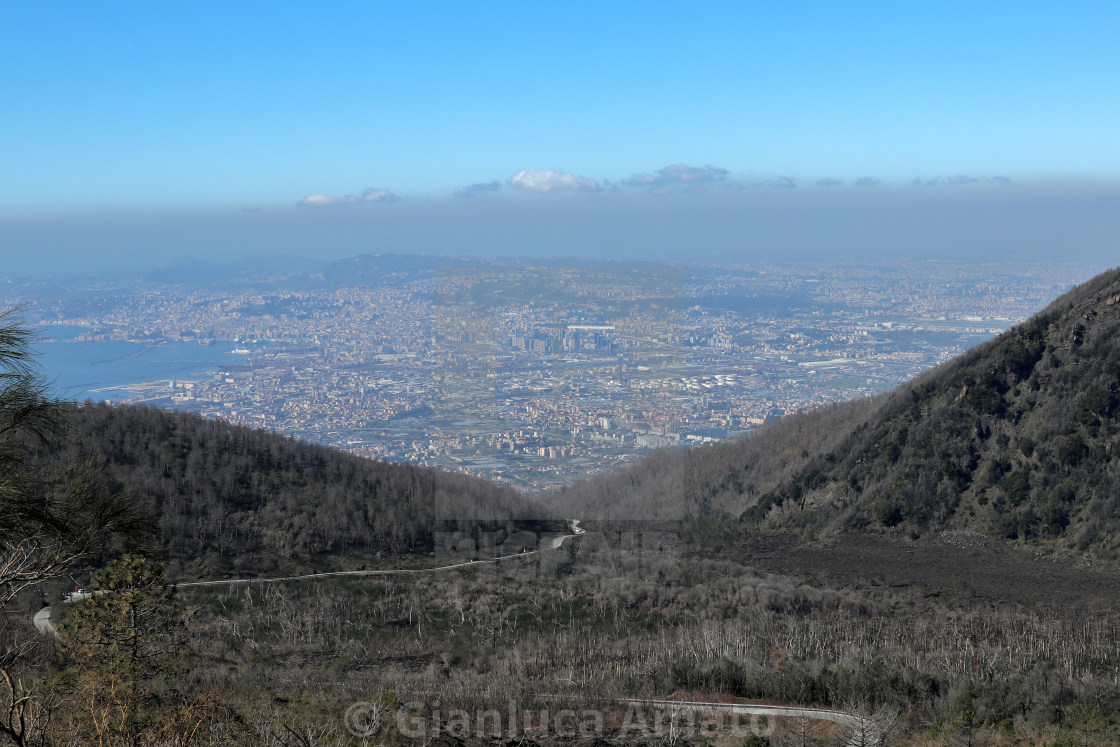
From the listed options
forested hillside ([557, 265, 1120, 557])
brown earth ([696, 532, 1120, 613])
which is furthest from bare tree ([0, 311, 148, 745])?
forested hillside ([557, 265, 1120, 557])

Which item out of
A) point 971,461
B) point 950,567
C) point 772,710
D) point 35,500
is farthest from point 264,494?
point 35,500

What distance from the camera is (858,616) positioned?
18.2m

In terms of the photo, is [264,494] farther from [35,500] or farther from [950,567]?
[35,500]

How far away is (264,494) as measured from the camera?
27922 millimetres

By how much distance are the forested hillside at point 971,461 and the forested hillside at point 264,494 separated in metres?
6.44

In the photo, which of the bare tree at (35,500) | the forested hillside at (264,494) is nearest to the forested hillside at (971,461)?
the forested hillside at (264,494)

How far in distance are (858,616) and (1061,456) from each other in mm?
11097

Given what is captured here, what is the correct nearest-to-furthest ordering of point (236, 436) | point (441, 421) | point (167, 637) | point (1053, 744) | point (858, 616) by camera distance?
1. point (1053, 744)
2. point (167, 637)
3. point (858, 616)
4. point (236, 436)
5. point (441, 421)

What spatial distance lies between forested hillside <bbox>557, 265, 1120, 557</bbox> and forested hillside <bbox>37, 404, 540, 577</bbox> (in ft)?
21.1

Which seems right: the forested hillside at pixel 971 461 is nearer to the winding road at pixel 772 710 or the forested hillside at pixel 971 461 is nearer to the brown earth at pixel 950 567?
the brown earth at pixel 950 567

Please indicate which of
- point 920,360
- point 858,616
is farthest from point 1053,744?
point 920,360

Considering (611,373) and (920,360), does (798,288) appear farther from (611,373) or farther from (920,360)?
(611,373)

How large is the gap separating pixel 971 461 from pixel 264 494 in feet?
76.4

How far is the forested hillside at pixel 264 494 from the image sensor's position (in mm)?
24484
